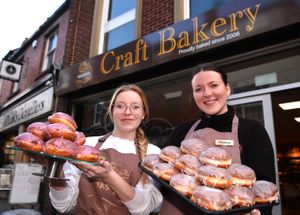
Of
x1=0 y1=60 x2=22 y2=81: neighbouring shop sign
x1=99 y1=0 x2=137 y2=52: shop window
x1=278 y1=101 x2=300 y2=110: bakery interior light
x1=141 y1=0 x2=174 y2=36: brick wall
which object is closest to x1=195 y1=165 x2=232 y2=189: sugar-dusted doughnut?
x1=278 y1=101 x2=300 y2=110: bakery interior light

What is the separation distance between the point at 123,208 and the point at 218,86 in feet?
3.22

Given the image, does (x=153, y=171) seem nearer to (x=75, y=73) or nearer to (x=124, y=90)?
(x=124, y=90)

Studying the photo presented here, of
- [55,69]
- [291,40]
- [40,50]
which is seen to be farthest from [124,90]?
[40,50]

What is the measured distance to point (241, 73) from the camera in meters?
3.97

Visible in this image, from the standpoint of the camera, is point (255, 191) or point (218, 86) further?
point (218, 86)

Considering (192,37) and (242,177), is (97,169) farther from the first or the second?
(192,37)

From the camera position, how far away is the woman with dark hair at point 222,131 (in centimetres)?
139

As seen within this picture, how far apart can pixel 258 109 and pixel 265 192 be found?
262cm

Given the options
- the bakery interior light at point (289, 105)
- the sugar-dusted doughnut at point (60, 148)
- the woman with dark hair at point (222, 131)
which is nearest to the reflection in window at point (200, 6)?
the bakery interior light at point (289, 105)

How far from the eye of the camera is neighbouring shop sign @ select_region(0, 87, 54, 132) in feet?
24.3

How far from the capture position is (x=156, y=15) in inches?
209

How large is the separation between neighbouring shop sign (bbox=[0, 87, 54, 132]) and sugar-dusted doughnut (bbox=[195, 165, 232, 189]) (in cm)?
650

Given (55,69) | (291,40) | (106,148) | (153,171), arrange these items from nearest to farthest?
1. (153,171)
2. (106,148)
3. (291,40)
4. (55,69)

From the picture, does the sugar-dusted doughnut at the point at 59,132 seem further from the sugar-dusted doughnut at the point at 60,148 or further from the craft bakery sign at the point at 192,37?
the craft bakery sign at the point at 192,37
